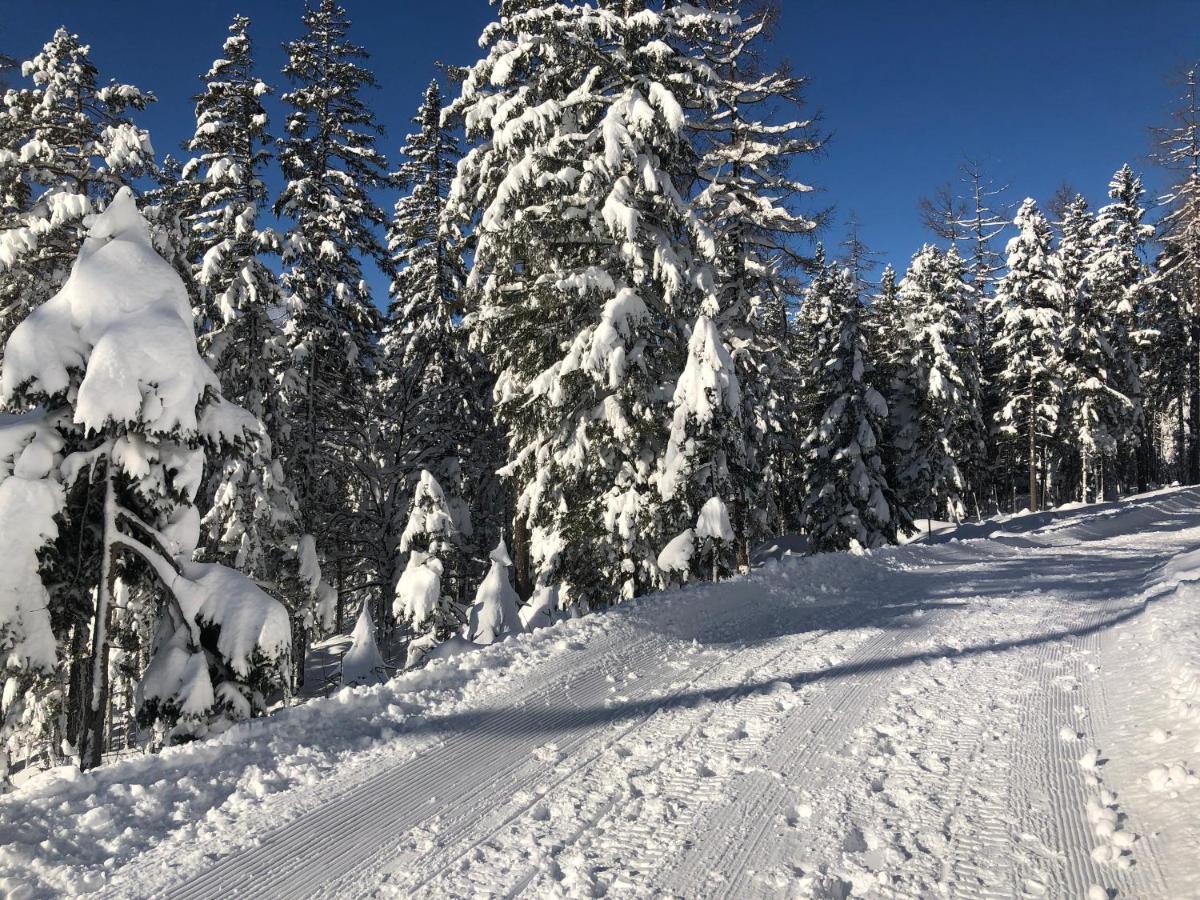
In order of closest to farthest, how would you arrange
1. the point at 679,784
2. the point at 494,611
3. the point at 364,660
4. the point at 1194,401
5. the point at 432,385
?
the point at 679,784
the point at 494,611
the point at 364,660
the point at 432,385
the point at 1194,401

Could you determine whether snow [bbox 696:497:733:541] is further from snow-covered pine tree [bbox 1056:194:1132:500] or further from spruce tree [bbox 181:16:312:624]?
snow-covered pine tree [bbox 1056:194:1132:500]

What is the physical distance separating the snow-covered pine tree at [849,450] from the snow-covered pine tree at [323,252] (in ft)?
54.9

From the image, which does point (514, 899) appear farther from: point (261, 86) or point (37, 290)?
point (261, 86)

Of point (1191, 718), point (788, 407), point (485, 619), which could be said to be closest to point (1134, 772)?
point (1191, 718)

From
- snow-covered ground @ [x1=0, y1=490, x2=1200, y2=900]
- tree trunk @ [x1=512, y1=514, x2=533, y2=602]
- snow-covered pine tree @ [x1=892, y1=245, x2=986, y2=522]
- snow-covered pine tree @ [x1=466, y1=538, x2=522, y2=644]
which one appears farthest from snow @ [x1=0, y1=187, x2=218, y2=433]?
snow-covered pine tree @ [x1=892, y1=245, x2=986, y2=522]

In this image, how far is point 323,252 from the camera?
59.3 ft

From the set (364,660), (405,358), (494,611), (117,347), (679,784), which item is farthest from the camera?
(405,358)

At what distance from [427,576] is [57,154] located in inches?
410

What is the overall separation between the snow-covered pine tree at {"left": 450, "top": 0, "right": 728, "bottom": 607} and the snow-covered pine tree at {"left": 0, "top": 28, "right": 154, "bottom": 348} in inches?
265

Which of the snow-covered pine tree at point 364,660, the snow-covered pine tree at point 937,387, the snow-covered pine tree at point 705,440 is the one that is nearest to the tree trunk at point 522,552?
the snow-covered pine tree at point 364,660

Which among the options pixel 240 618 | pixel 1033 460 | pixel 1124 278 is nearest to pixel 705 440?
pixel 240 618

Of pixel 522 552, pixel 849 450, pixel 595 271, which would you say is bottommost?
pixel 522 552

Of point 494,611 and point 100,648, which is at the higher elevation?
point 100,648

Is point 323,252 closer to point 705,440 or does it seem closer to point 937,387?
point 705,440
